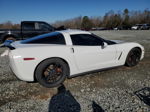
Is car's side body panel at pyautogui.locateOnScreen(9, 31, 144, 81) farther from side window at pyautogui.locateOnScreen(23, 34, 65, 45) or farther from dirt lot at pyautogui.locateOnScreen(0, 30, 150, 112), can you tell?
dirt lot at pyautogui.locateOnScreen(0, 30, 150, 112)

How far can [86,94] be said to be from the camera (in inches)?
106

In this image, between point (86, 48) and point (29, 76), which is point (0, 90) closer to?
point (29, 76)

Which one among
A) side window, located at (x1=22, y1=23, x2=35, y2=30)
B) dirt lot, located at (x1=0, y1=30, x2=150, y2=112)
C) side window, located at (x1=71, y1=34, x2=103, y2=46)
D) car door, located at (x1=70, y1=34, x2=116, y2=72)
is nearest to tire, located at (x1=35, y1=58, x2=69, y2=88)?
dirt lot, located at (x1=0, y1=30, x2=150, y2=112)

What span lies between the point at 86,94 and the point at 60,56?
3.53 feet

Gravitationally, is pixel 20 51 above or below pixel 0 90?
above

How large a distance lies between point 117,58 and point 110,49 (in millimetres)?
438

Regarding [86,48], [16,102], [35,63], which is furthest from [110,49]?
[16,102]

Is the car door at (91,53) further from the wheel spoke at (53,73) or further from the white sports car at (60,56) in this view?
the wheel spoke at (53,73)

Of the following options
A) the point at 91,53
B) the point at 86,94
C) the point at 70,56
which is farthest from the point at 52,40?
the point at 86,94

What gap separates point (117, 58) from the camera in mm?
3729

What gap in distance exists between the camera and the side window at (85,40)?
10.5 feet

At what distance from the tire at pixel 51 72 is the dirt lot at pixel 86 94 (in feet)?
0.63

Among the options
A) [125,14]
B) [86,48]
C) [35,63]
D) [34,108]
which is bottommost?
[34,108]

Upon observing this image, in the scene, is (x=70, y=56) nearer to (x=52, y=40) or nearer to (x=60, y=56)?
(x=60, y=56)
